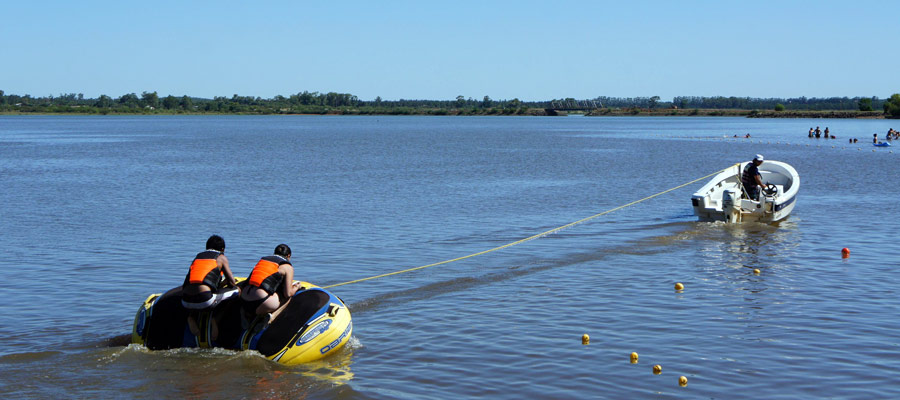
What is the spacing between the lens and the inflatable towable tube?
11500 millimetres

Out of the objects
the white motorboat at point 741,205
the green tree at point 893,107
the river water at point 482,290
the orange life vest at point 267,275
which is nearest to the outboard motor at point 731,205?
the white motorboat at point 741,205

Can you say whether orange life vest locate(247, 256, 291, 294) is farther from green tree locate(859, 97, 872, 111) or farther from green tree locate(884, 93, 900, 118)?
green tree locate(859, 97, 872, 111)

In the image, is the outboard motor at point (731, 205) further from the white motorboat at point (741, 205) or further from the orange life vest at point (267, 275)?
the orange life vest at point (267, 275)

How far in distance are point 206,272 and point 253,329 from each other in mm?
1020

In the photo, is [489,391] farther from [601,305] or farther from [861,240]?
[861,240]

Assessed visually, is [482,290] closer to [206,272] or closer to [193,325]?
[193,325]

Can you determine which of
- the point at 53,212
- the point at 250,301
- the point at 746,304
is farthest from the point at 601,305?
the point at 53,212

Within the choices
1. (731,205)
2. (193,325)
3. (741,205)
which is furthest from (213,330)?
(741,205)

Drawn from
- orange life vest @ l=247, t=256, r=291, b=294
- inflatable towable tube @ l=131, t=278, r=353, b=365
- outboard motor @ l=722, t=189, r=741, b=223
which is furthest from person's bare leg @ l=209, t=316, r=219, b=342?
Result: outboard motor @ l=722, t=189, r=741, b=223

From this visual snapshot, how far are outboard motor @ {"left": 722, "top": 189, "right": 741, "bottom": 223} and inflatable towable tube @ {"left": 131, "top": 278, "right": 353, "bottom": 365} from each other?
1499cm

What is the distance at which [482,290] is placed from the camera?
15883 mm

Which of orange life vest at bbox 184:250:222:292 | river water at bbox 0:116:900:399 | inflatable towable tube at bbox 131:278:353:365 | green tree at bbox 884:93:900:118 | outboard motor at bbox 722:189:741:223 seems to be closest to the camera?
river water at bbox 0:116:900:399

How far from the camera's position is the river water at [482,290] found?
10.8m

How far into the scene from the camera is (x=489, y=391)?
10.4 metres
